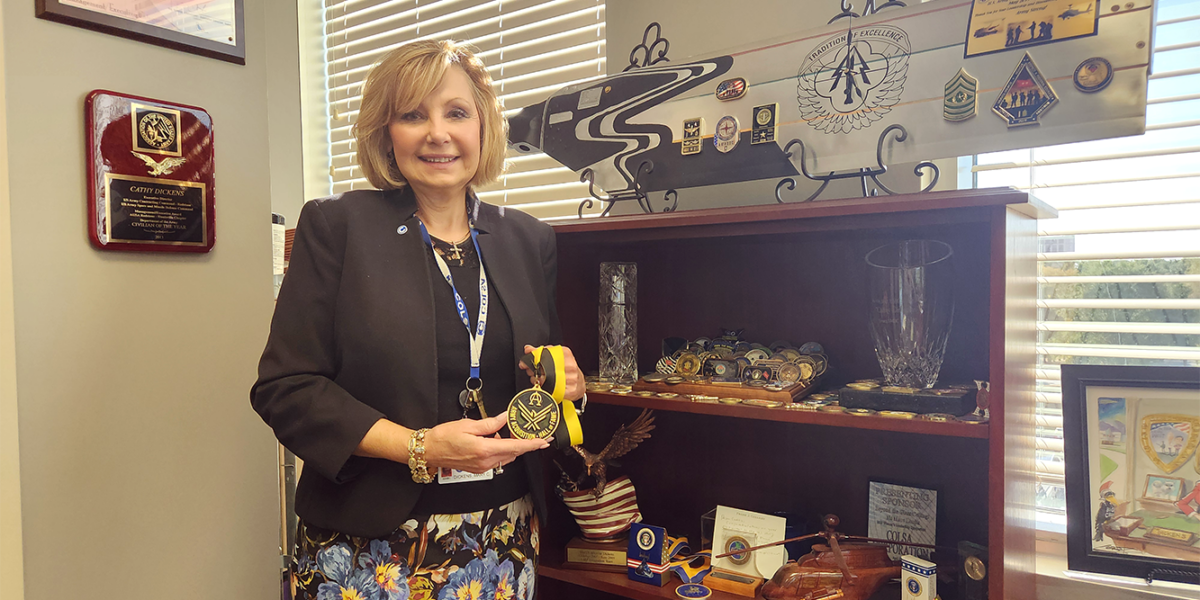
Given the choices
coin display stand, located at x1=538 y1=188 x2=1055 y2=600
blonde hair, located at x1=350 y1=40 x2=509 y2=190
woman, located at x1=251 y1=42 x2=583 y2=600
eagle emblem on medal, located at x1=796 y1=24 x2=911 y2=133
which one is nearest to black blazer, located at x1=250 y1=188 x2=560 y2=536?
woman, located at x1=251 y1=42 x2=583 y2=600

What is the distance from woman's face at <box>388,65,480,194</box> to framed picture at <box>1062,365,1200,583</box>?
1.17 m

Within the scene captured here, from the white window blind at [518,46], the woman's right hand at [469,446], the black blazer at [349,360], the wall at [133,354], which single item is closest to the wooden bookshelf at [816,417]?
the woman's right hand at [469,446]

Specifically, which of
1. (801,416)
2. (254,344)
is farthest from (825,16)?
(254,344)

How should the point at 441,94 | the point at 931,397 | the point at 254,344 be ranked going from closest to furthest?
the point at 931,397
the point at 441,94
the point at 254,344

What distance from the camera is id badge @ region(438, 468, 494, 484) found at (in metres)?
1.24

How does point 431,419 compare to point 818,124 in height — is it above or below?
below

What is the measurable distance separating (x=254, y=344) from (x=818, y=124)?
1.47m

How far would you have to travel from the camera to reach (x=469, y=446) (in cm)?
115

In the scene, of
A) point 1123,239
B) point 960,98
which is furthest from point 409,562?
point 1123,239

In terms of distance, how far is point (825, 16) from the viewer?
5.04ft

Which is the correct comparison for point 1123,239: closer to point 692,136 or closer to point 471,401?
point 692,136

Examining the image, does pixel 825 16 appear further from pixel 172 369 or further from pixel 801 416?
pixel 172 369

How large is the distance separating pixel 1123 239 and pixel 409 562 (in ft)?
5.00

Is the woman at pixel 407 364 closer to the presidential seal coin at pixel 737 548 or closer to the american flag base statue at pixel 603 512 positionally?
the american flag base statue at pixel 603 512
